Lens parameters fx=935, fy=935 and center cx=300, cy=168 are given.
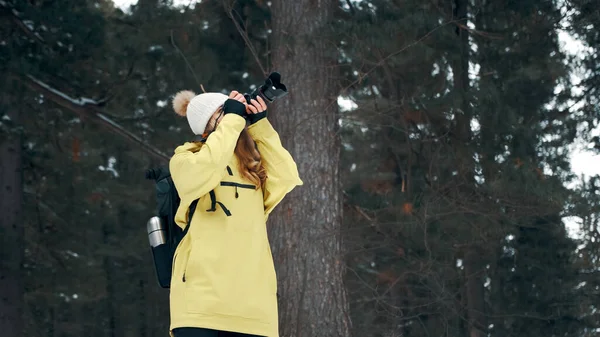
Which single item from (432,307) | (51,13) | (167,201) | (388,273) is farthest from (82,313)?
(167,201)

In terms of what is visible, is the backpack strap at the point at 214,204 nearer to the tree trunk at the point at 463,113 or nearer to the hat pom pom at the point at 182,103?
the hat pom pom at the point at 182,103

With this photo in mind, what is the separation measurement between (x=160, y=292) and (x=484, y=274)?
1037 centimetres

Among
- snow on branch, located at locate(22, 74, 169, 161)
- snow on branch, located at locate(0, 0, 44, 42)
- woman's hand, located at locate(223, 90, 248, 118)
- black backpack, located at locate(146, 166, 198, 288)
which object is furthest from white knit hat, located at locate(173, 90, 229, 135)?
snow on branch, located at locate(0, 0, 44, 42)

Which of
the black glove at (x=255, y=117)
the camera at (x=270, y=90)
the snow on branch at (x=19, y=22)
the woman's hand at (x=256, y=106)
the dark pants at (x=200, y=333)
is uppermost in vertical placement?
the snow on branch at (x=19, y=22)

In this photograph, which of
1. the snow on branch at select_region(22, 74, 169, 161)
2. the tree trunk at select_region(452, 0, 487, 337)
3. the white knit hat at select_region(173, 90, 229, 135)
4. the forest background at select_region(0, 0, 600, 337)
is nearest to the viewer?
the white knit hat at select_region(173, 90, 229, 135)

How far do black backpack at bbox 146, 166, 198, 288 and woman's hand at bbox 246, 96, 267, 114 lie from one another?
43 cm

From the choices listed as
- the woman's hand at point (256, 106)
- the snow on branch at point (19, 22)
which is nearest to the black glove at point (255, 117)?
the woman's hand at point (256, 106)

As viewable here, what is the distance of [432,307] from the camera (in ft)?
46.6

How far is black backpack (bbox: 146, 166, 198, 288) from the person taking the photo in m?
3.85

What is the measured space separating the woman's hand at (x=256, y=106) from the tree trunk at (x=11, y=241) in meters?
9.74

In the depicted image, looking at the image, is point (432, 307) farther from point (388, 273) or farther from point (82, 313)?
point (82, 313)

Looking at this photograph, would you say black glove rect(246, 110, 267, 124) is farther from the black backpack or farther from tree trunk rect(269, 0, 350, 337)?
tree trunk rect(269, 0, 350, 337)

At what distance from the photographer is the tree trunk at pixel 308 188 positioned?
23.0 ft

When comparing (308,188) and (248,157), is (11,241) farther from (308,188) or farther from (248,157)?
(248,157)
